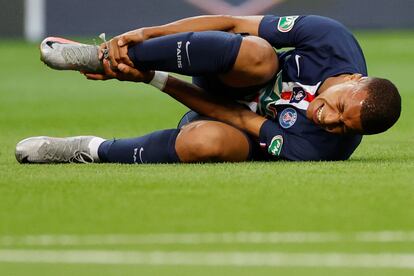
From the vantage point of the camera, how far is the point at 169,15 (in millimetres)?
20078

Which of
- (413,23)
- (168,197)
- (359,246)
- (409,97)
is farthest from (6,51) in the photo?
(359,246)

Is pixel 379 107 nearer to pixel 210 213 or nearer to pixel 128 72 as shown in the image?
pixel 128 72

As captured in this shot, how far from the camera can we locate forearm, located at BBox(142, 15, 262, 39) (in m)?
7.14

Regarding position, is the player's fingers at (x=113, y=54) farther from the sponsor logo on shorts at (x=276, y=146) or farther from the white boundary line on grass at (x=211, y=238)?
the white boundary line on grass at (x=211, y=238)

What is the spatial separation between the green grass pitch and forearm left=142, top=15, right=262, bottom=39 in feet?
2.35

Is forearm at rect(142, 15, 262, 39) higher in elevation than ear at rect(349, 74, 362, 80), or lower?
higher

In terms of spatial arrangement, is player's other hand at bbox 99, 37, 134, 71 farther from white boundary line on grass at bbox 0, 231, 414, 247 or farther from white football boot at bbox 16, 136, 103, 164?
white boundary line on grass at bbox 0, 231, 414, 247

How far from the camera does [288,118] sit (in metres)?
7.05

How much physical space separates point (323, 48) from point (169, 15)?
43.2ft

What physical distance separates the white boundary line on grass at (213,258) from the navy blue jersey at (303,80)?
225cm

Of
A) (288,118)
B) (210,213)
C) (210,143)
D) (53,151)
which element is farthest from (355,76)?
(53,151)

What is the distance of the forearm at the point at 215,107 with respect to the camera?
715cm

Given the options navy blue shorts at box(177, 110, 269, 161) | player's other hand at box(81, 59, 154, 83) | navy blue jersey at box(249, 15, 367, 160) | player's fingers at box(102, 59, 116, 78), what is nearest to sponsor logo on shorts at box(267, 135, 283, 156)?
navy blue jersey at box(249, 15, 367, 160)

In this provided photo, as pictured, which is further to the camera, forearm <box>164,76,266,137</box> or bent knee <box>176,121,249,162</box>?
forearm <box>164,76,266,137</box>
